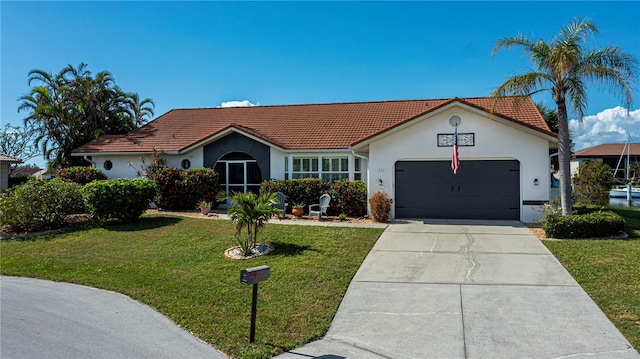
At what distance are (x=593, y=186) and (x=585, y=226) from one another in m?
13.3

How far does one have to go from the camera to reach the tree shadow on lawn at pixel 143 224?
12863 millimetres

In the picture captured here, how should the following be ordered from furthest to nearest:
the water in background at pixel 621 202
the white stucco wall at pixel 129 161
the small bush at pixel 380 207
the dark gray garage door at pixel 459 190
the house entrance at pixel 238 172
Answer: the water in background at pixel 621 202 → the white stucco wall at pixel 129 161 → the house entrance at pixel 238 172 → the dark gray garage door at pixel 459 190 → the small bush at pixel 380 207

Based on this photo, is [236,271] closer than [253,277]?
No

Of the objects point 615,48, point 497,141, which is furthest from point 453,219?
point 615,48

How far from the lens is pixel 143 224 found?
13.4 metres

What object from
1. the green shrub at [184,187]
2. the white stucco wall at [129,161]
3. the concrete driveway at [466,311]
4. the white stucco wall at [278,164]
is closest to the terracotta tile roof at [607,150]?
the white stucco wall at [278,164]

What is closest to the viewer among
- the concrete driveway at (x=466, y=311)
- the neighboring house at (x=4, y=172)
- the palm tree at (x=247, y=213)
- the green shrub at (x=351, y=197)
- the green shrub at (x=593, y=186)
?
the concrete driveway at (x=466, y=311)

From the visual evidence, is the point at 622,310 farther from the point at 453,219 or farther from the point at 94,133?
the point at 94,133

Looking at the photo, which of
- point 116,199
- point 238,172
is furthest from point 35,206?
point 238,172

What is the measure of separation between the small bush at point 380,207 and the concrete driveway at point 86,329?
8849 mm

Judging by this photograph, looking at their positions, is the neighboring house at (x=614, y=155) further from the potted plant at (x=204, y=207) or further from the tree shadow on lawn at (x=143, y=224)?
the tree shadow on lawn at (x=143, y=224)

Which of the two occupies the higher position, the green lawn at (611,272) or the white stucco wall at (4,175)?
the white stucco wall at (4,175)

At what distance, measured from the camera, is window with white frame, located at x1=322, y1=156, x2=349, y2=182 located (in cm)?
1712

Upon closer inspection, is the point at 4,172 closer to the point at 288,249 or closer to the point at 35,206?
the point at 35,206
